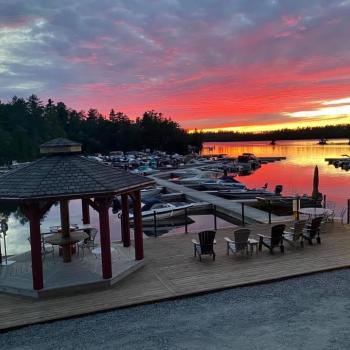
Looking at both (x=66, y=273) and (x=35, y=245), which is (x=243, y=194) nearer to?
(x=66, y=273)

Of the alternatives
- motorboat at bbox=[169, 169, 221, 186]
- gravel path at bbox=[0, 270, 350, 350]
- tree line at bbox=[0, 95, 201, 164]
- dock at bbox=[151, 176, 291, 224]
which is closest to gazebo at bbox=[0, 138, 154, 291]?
gravel path at bbox=[0, 270, 350, 350]

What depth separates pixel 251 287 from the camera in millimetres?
8320

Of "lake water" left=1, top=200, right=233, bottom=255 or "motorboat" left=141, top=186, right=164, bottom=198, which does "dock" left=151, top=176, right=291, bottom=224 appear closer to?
"lake water" left=1, top=200, right=233, bottom=255

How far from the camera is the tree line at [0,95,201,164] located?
73.7 meters

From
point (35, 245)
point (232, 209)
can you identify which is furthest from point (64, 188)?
point (232, 209)

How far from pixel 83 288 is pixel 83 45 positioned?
57.9ft

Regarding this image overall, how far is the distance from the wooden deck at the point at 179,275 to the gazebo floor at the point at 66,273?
206mm

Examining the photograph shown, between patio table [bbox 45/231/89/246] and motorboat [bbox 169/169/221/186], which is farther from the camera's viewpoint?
motorboat [bbox 169/169/221/186]

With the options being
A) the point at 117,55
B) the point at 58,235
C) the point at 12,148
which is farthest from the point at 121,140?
the point at 58,235

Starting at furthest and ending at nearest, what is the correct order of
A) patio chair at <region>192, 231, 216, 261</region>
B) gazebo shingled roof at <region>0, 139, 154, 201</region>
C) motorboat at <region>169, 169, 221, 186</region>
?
motorboat at <region>169, 169, 221, 186</region>, patio chair at <region>192, 231, 216, 261</region>, gazebo shingled roof at <region>0, 139, 154, 201</region>

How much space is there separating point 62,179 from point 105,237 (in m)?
1.68

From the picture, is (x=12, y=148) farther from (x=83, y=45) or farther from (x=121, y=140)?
(x=83, y=45)

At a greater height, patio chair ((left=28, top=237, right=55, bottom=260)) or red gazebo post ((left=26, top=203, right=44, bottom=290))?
red gazebo post ((left=26, top=203, right=44, bottom=290))

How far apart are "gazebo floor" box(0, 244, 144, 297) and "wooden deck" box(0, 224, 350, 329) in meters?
0.21
